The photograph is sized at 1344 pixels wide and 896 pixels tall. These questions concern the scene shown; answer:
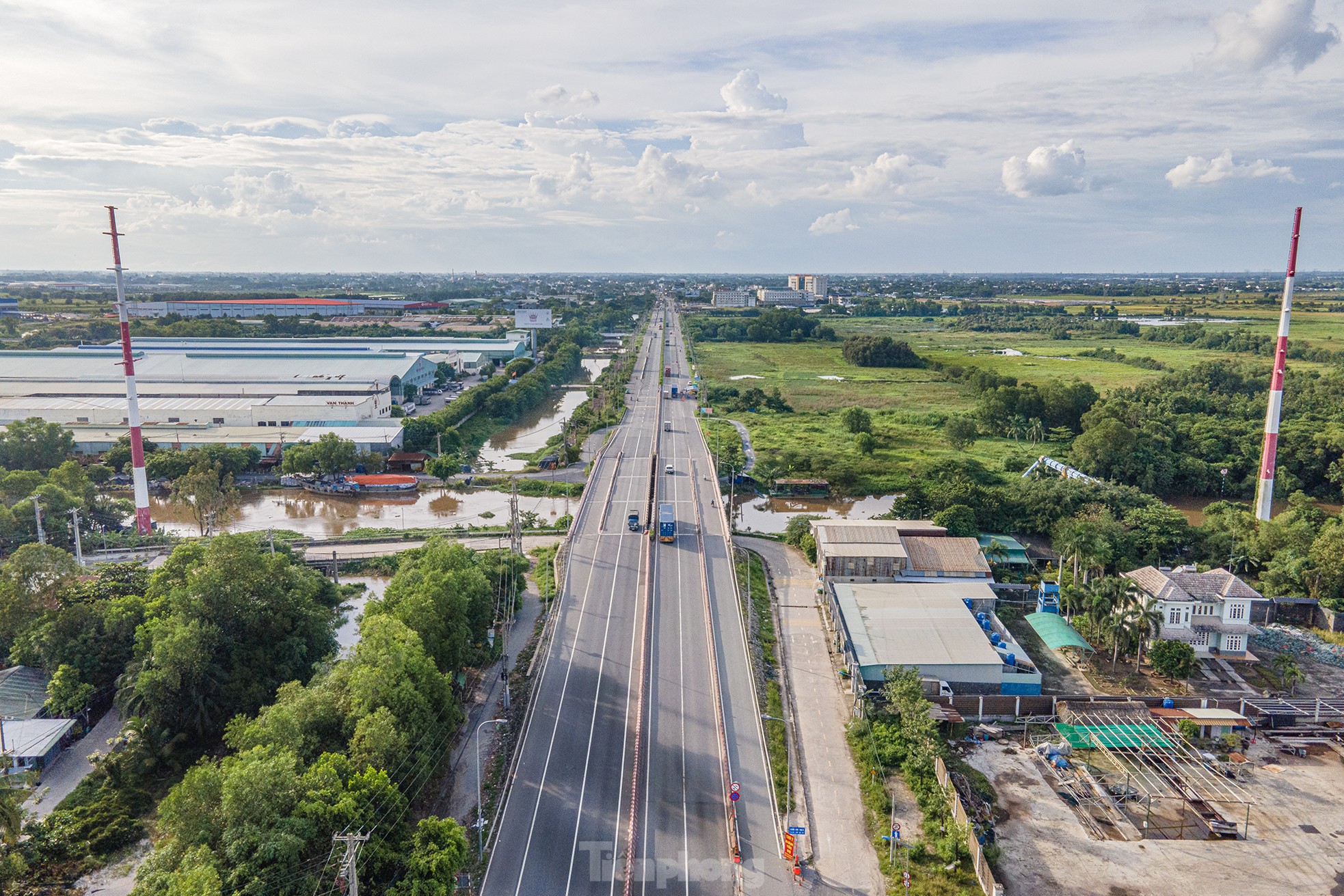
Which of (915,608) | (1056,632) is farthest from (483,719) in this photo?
(1056,632)

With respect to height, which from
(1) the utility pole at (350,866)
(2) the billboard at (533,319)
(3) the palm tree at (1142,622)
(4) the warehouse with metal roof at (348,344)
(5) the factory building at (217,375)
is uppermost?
(2) the billboard at (533,319)

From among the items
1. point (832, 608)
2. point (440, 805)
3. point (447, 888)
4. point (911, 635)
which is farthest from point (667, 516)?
point (447, 888)

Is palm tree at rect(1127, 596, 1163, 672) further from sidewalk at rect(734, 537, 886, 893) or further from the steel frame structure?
sidewalk at rect(734, 537, 886, 893)

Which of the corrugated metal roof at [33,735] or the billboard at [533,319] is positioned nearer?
the corrugated metal roof at [33,735]

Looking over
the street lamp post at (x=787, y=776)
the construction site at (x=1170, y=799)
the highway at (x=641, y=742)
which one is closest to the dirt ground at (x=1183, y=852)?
the construction site at (x=1170, y=799)

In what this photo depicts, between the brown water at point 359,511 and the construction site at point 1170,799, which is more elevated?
the brown water at point 359,511

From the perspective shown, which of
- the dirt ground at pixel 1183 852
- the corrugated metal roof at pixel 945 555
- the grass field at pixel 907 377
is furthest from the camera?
the grass field at pixel 907 377

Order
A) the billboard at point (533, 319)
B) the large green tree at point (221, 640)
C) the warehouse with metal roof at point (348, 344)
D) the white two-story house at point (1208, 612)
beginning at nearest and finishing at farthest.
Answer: the large green tree at point (221, 640) < the white two-story house at point (1208, 612) < the warehouse with metal roof at point (348, 344) < the billboard at point (533, 319)

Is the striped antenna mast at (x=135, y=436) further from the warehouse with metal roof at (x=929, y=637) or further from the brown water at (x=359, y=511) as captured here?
the warehouse with metal roof at (x=929, y=637)
